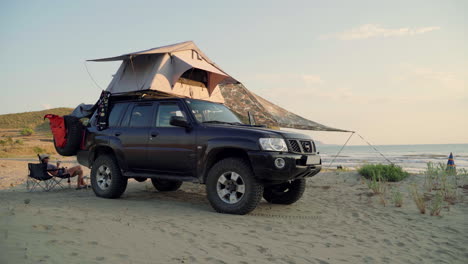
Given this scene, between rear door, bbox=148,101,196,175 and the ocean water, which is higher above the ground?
rear door, bbox=148,101,196,175

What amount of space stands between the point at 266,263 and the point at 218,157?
106 inches

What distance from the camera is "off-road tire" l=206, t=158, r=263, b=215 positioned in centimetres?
536

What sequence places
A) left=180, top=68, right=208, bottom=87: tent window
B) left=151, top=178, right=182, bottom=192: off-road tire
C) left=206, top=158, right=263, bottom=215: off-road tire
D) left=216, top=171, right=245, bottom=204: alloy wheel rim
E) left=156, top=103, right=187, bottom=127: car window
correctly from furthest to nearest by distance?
left=180, top=68, right=208, bottom=87: tent window → left=151, top=178, right=182, bottom=192: off-road tire → left=156, top=103, right=187, bottom=127: car window → left=216, top=171, right=245, bottom=204: alloy wheel rim → left=206, top=158, right=263, bottom=215: off-road tire

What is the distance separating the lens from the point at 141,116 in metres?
6.77

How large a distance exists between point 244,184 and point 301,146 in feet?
3.76

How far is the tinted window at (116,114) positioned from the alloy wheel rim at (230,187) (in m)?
2.80

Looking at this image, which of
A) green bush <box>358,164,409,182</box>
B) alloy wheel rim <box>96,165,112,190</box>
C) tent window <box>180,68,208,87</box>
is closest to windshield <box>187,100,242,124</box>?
alloy wheel rim <box>96,165,112,190</box>

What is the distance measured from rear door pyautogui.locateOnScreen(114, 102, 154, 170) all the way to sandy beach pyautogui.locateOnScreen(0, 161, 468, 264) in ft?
2.69

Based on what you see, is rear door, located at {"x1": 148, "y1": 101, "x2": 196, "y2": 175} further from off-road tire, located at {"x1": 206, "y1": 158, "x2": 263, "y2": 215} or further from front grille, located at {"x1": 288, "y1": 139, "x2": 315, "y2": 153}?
front grille, located at {"x1": 288, "y1": 139, "x2": 315, "y2": 153}

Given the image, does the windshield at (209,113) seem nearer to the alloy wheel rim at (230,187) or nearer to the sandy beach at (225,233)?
the alloy wheel rim at (230,187)

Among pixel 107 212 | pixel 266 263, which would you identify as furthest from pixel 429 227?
pixel 107 212

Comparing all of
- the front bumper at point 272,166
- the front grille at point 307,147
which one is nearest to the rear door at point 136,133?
the front bumper at point 272,166

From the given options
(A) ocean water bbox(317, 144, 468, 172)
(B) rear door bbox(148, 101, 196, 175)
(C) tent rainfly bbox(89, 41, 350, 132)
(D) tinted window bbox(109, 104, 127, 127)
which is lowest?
(A) ocean water bbox(317, 144, 468, 172)

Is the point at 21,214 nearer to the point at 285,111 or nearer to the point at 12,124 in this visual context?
the point at 285,111
